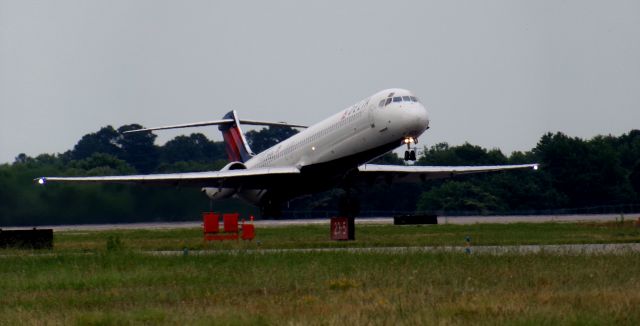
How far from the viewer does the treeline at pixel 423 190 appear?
66.3 m

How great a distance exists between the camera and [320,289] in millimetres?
20844

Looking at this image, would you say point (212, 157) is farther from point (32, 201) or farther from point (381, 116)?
point (381, 116)

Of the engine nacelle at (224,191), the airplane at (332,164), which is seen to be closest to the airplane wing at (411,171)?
the airplane at (332,164)

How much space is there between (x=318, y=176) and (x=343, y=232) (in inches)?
460

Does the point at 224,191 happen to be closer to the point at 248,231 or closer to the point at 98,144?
the point at 248,231

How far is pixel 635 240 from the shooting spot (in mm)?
37812

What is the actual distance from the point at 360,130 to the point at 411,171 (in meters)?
9.26

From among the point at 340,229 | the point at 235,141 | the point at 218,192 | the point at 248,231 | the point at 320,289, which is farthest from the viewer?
the point at 235,141

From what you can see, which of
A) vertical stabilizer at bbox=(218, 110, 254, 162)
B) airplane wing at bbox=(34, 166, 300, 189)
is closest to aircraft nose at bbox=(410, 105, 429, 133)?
airplane wing at bbox=(34, 166, 300, 189)

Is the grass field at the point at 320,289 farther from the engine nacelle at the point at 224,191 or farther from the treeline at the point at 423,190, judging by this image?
the treeline at the point at 423,190

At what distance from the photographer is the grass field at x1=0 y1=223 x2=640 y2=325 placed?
16.4 metres

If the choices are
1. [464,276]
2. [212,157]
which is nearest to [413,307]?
[464,276]

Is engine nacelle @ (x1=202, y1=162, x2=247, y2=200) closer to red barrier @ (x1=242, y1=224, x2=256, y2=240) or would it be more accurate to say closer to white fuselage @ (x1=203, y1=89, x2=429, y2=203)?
white fuselage @ (x1=203, y1=89, x2=429, y2=203)

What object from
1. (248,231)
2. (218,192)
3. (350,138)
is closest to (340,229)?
(248,231)
